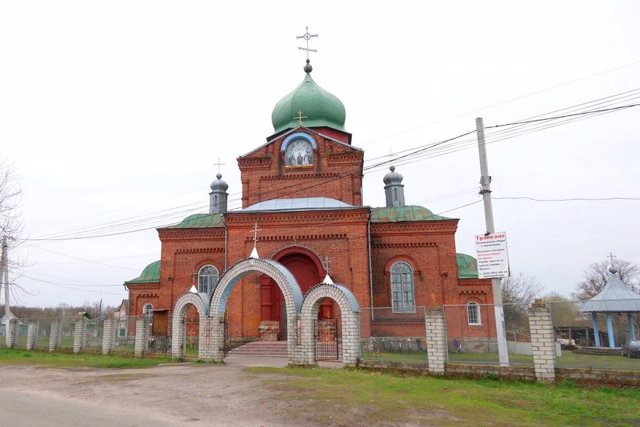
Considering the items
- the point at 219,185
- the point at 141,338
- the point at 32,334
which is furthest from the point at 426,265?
the point at 32,334

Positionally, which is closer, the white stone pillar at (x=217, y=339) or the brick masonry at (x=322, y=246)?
the white stone pillar at (x=217, y=339)

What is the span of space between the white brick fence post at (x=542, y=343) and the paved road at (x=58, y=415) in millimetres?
7922

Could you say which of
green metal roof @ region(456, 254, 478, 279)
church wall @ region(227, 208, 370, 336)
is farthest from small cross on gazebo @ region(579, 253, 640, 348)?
church wall @ region(227, 208, 370, 336)

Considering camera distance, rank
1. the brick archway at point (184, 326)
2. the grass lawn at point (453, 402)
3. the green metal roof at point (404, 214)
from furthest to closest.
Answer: the green metal roof at point (404, 214) < the brick archway at point (184, 326) < the grass lawn at point (453, 402)

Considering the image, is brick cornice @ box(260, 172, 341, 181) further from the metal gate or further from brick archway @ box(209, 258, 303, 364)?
brick archway @ box(209, 258, 303, 364)

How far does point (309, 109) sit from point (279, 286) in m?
12.5

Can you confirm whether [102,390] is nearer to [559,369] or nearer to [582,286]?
[559,369]

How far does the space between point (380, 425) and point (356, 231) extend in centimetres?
1375

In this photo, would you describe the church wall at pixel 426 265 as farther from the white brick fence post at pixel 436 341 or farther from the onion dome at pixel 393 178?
the white brick fence post at pixel 436 341

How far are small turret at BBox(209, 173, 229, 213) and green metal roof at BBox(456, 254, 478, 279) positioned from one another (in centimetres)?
1471

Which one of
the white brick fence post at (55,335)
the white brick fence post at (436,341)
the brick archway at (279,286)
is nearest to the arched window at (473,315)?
the brick archway at (279,286)

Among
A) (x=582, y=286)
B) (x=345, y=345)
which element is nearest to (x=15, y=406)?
(x=345, y=345)

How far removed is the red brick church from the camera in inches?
798

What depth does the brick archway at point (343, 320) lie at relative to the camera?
13141mm
